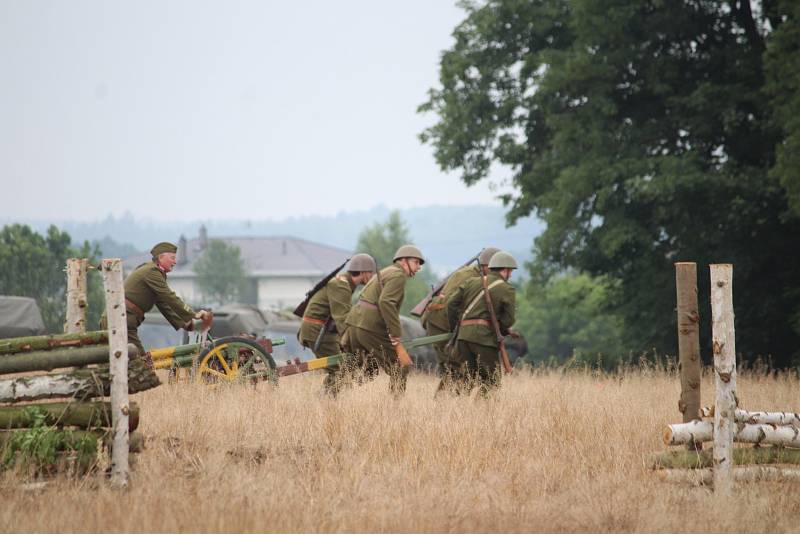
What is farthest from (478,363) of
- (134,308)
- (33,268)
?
(33,268)

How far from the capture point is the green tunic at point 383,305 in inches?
523

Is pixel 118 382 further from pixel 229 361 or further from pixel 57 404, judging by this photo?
pixel 229 361

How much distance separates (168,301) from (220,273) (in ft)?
316

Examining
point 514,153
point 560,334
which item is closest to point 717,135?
point 514,153

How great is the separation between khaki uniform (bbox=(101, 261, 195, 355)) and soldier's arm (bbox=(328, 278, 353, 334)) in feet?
6.89

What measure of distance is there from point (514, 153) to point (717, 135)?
203 inches

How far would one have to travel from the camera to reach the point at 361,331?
13508 mm

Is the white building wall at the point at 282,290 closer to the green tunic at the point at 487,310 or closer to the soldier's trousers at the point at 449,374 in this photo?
the soldier's trousers at the point at 449,374

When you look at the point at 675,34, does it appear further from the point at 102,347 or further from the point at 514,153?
the point at 102,347

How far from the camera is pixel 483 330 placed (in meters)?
13.2

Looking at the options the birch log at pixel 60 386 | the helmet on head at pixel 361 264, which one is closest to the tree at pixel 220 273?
the helmet on head at pixel 361 264

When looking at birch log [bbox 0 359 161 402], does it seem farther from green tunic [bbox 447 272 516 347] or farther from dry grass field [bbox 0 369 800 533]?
green tunic [bbox 447 272 516 347]

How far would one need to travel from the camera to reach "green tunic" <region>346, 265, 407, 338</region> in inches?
523

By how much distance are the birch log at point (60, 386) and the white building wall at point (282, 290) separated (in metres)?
111
